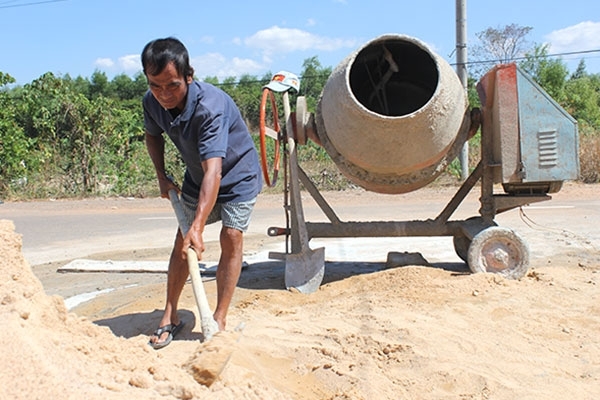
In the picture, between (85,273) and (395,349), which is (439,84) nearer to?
(395,349)

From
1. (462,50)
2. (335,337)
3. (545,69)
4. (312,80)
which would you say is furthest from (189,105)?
(312,80)

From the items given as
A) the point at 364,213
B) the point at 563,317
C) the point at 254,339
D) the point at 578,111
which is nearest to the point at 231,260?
the point at 254,339

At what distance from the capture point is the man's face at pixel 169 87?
9.85 ft

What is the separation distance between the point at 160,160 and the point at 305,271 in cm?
142

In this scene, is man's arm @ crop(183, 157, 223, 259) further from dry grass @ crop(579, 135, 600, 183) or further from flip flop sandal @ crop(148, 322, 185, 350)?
dry grass @ crop(579, 135, 600, 183)

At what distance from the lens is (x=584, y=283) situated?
4.32 meters

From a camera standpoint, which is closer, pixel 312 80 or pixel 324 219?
pixel 324 219

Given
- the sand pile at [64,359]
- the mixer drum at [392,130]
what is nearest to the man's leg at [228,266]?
the sand pile at [64,359]

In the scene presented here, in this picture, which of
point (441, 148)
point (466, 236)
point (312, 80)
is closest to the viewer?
point (441, 148)

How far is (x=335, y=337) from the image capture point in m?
3.25


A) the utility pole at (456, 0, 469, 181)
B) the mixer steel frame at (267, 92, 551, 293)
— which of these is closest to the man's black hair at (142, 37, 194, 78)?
the mixer steel frame at (267, 92, 551, 293)

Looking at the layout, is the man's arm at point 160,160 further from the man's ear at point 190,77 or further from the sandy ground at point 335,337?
the sandy ground at point 335,337

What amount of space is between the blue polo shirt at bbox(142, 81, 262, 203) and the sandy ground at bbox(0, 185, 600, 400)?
79cm

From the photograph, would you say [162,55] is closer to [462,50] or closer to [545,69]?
[462,50]
